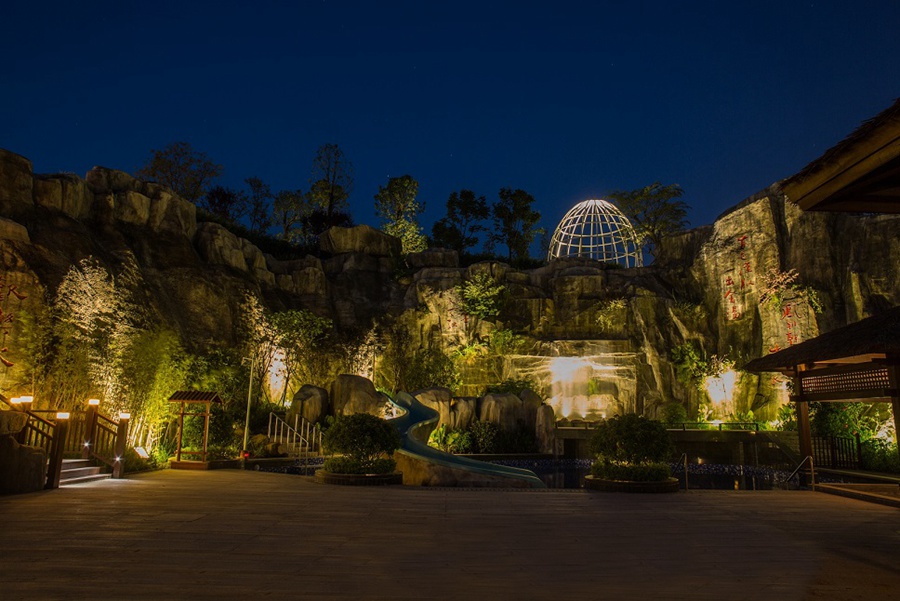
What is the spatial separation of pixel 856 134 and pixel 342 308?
2548 centimetres

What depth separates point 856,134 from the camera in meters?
2.63

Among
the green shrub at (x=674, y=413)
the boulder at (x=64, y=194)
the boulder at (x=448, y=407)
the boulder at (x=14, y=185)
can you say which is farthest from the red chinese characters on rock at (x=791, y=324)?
the boulder at (x=14, y=185)

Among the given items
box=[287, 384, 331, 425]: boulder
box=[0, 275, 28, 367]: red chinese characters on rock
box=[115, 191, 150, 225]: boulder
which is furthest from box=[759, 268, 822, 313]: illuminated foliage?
box=[115, 191, 150, 225]: boulder

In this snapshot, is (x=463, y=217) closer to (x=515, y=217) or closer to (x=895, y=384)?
(x=515, y=217)

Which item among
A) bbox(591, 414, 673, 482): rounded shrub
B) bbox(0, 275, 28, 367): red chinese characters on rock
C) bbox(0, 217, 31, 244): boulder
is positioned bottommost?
bbox(591, 414, 673, 482): rounded shrub

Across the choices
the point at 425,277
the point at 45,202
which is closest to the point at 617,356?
the point at 425,277

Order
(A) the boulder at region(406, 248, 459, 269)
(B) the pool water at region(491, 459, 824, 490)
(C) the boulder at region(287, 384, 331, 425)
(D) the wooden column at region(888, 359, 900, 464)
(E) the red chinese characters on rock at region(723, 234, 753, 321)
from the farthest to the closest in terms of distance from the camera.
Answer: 1. (A) the boulder at region(406, 248, 459, 269)
2. (E) the red chinese characters on rock at region(723, 234, 753, 321)
3. (C) the boulder at region(287, 384, 331, 425)
4. (B) the pool water at region(491, 459, 824, 490)
5. (D) the wooden column at region(888, 359, 900, 464)

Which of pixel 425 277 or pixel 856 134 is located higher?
pixel 425 277

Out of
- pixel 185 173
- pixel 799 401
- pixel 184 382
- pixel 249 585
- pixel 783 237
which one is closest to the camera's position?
pixel 249 585

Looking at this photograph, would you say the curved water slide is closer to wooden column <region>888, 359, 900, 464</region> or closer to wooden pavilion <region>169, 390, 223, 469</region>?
wooden pavilion <region>169, 390, 223, 469</region>

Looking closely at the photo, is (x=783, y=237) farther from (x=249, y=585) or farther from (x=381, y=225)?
(x=249, y=585)

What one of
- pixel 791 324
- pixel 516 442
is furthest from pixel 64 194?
pixel 791 324

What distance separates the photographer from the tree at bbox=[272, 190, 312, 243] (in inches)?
1345

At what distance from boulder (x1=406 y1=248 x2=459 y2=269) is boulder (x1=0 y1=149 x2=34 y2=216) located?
52.9 feet
